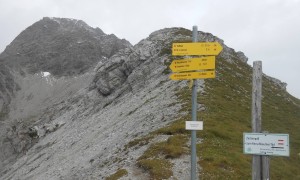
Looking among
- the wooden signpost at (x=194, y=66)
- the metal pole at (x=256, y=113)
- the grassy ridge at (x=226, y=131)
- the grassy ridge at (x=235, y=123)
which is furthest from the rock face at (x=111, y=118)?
the metal pole at (x=256, y=113)

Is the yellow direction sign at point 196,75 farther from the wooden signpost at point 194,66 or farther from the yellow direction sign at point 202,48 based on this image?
the yellow direction sign at point 202,48

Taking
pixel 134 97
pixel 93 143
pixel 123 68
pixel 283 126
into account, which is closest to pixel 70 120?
pixel 123 68

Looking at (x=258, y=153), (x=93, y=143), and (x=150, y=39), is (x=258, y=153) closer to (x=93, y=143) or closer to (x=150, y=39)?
(x=93, y=143)

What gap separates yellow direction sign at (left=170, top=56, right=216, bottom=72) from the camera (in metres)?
16.3

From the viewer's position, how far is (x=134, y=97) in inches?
3027

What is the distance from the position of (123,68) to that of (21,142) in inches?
2053

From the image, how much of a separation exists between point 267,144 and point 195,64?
4.33 meters

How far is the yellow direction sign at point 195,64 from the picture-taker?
640 inches

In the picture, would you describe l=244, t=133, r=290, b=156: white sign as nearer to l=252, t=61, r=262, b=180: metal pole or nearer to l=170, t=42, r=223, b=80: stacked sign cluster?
l=252, t=61, r=262, b=180: metal pole

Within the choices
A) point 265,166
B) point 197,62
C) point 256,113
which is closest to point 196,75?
point 197,62

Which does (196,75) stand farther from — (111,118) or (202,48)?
(111,118)

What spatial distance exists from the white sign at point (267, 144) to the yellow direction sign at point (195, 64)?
3.25 metres

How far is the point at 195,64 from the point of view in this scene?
16484mm

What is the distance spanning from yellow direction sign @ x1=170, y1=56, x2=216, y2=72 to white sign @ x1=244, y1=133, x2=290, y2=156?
325 cm
